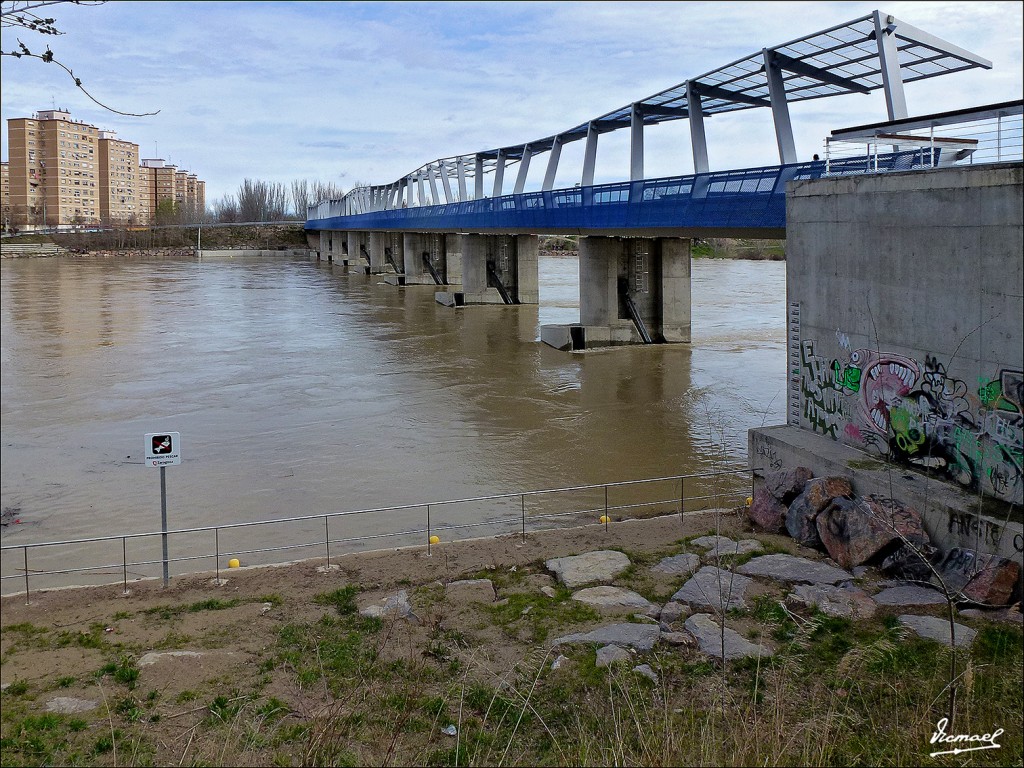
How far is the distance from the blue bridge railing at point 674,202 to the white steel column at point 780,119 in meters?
1.16

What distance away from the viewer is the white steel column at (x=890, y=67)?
17797 millimetres

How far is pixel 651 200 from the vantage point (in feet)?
93.7

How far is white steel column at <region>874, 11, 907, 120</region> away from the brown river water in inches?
295

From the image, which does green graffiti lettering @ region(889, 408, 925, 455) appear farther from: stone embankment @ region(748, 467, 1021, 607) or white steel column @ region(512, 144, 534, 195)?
white steel column @ region(512, 144, 534, 195)

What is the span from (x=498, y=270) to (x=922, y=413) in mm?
47796

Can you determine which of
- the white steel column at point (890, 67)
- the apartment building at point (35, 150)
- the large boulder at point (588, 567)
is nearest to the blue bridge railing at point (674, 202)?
the white steel column at point (890, 67)

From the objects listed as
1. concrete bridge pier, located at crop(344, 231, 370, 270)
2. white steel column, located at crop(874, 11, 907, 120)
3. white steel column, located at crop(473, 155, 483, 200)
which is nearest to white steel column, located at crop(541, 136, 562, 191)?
white steel column, located at crop(473, 155, 483, 200)

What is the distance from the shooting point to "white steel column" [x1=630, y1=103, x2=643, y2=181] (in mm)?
32719

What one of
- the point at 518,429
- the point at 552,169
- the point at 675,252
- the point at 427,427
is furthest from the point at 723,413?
the point at 552,169

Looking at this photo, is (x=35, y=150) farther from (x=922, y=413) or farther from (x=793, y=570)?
(x=922, y=413)

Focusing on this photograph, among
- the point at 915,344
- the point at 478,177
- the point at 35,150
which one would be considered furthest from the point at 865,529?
the point at 478,177

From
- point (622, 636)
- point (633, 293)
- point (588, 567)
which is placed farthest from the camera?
point (633, 293)

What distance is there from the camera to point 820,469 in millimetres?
14336

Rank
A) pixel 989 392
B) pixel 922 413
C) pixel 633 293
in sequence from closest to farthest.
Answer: pixel 989 392 → pixel 922 413 → pixel 633 293
